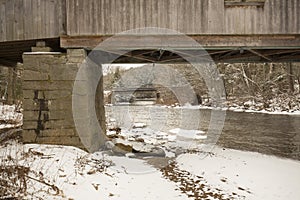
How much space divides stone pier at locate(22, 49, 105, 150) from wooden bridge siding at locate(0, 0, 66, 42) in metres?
0.84

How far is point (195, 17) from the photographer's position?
7.36 meters

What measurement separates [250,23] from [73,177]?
582 centimetres

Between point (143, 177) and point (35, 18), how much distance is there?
16.7ft

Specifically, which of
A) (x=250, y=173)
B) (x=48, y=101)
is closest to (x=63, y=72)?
(x=48, y=101)

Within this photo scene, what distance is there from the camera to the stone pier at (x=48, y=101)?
6820 mm

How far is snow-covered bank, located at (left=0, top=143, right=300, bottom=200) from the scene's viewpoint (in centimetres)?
451

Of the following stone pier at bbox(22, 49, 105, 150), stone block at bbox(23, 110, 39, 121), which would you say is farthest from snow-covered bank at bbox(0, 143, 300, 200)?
stone block at bbox(23, 110, 39, 121)

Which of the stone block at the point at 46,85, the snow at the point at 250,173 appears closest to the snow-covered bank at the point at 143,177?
the snow at the point at 250,173

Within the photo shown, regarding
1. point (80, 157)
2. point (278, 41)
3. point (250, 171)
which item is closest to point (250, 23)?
point (278, 41)

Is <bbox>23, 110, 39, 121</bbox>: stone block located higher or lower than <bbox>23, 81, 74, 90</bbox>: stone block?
lower

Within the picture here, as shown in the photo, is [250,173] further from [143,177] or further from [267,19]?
[267,19]

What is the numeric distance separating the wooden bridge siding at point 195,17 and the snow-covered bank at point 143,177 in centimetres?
347

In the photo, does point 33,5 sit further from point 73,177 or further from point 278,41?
point 278,41

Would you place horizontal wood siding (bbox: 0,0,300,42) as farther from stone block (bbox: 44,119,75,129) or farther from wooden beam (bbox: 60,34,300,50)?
stone block (bbox: 44,119,75,129)
